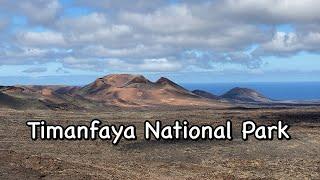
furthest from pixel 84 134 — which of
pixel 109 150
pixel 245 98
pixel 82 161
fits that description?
pixel 245 98

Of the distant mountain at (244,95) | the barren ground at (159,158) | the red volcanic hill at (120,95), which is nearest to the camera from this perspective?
the barren ground at (159,158)

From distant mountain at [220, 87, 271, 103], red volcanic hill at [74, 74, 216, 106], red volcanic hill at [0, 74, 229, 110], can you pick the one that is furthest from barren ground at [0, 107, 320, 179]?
distant mountain at [220, 87, 271, 103]

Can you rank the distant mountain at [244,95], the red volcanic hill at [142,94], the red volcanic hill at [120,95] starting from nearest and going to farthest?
the red volcanic hill at [120,95] → the red volcanic hill at [142,94] → the distant mountain at [244,95]

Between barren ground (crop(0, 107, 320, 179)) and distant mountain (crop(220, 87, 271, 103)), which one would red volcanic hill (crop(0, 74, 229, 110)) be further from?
barren ground (crop(0, 107, 320, 179))

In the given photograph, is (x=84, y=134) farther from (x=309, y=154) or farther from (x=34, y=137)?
(x=309, y=154)

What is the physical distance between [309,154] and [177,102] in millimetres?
61815

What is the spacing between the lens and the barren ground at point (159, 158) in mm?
21891

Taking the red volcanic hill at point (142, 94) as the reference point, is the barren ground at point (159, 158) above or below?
below

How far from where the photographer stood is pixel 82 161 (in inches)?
999

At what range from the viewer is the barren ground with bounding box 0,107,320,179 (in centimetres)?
2189

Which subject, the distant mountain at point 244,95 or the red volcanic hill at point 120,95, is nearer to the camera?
the red volcanic hill at point 120,95

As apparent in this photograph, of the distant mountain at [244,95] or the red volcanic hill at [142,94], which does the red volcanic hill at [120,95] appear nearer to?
the red volcanic hill at [142,94]

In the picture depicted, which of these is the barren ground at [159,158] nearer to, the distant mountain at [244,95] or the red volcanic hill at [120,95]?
the red volcanic hill at [120,95]

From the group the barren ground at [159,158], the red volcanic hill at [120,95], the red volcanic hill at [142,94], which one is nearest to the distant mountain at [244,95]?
the red volcanic hill at [142,94]
